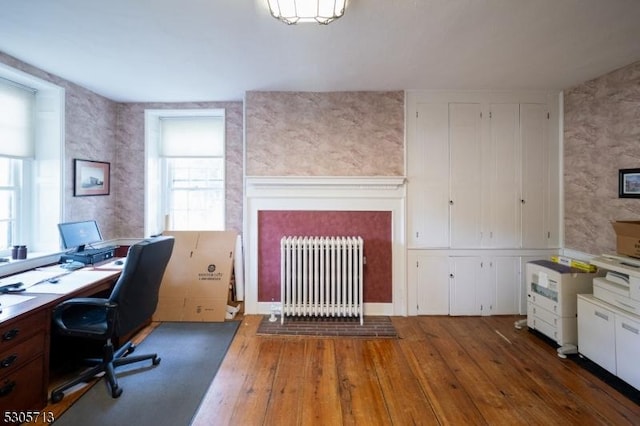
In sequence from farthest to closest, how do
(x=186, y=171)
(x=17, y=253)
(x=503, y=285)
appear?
1. (x=186, y=171)
2. (x=503, y=285)
3. (x=17, y=253)

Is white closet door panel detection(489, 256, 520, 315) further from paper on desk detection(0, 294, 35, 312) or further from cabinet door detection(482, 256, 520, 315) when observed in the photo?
paper on desk detection(0, 294, 35, 312)

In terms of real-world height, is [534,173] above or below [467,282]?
above

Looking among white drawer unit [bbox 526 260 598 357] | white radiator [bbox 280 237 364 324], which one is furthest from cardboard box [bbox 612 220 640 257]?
white radiator [bbox 280 237 364 324]

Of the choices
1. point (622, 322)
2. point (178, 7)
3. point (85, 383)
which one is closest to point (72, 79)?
point (178, 7)

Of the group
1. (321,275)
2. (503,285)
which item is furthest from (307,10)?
(503,285)

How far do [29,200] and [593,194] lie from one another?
5.82 m

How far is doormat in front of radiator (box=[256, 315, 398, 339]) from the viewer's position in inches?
118

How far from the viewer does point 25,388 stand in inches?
71.0

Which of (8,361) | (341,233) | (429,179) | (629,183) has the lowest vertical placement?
(8,361)

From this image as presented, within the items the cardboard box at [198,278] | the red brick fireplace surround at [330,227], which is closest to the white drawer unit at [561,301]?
the red brick fireplace surround at [330,227]

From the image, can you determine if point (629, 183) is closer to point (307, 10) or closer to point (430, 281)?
point (430, 281)

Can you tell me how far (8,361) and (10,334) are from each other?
0.15m

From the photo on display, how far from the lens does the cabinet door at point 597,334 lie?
225 centimetres

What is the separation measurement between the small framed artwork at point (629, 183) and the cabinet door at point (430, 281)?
1.69 m
